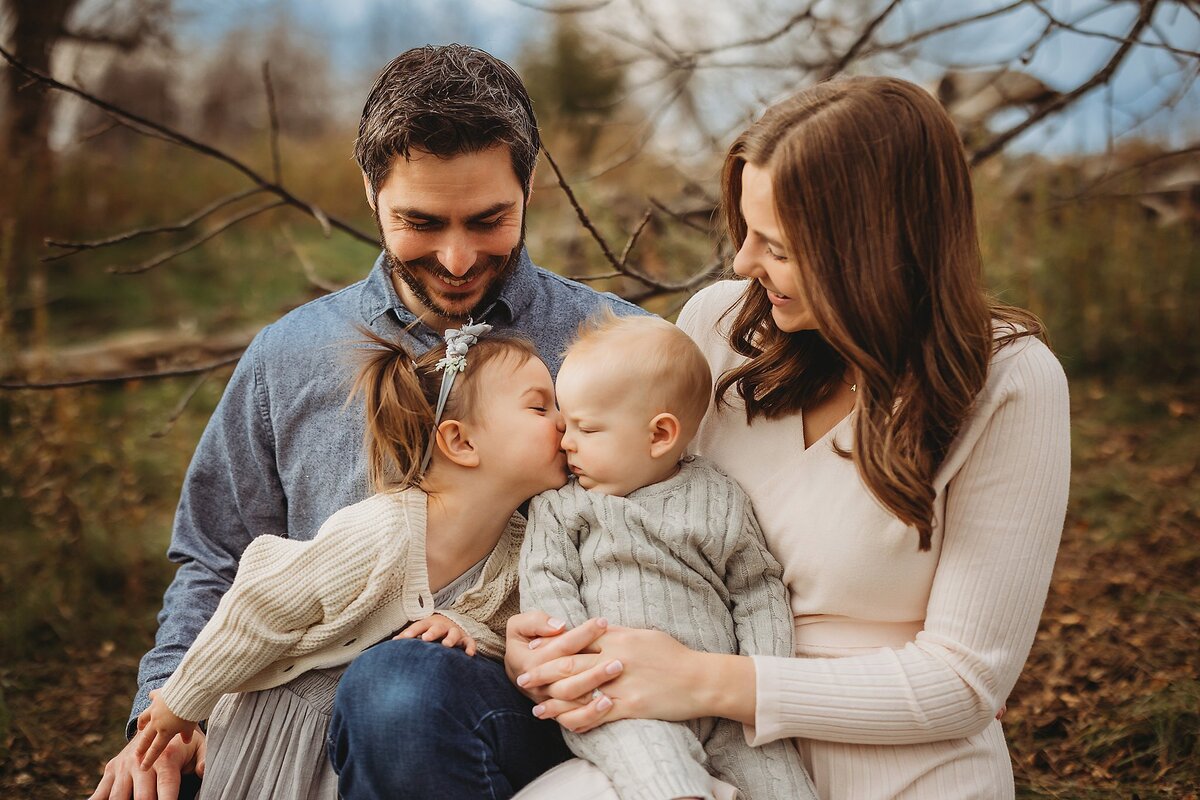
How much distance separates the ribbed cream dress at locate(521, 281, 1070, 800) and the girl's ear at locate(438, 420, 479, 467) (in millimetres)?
598

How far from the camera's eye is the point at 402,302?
2.33m

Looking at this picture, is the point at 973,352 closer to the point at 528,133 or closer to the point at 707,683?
the point at 707,683

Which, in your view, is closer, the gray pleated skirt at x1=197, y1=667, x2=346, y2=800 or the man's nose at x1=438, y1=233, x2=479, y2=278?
the gray pleated skirt at x1=197, y1=667, x2=346, y2=800

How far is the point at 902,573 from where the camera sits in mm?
1789

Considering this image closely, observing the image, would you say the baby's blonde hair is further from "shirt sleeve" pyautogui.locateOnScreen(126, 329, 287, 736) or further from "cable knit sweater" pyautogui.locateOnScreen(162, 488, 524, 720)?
"shirt sleeve" pyautogui.locateOnScreen(126, 329, 287, 736)

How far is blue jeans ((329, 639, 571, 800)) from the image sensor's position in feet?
5.57

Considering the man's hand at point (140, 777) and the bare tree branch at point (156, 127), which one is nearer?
the man's hand at point (140, 777)

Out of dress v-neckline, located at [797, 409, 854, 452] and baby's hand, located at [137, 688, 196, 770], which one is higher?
dress v-neckline, located at [797, 409, 854, 452]

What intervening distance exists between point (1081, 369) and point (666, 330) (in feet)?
13.6

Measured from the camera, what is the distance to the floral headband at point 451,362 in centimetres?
201

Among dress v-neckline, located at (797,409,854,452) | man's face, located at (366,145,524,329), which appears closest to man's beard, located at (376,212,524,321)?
man's face, located at (366,145,524,329)

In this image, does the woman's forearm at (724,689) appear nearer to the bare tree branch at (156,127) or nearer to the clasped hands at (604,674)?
the clasped hands at (604,674)

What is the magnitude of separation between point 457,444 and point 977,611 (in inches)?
39.0

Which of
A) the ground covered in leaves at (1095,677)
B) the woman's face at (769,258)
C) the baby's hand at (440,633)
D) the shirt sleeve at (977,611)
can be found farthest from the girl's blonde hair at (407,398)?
the ground covered in leaves at (1095,677)
